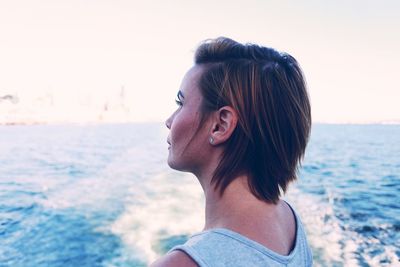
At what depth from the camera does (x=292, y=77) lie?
140cm

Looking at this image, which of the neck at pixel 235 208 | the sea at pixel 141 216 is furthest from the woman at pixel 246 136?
the sea at pixel 141 216

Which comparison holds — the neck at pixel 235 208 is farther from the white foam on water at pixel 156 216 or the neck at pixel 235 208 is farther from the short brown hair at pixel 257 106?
the white foam on water at pixel 156 216

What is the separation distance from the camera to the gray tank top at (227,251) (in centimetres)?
99

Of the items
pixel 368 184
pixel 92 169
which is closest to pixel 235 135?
pixel 368 184

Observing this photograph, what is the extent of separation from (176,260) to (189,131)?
61 centimetres

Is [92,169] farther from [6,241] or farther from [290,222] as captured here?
[290,222]

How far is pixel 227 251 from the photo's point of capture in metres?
1.04

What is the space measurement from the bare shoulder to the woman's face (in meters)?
0.51

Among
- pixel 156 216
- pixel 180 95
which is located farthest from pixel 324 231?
pixel 180 95

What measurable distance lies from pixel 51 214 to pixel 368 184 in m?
12.7

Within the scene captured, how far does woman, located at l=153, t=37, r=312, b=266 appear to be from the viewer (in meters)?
1.27

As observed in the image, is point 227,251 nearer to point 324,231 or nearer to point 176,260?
point 176,260

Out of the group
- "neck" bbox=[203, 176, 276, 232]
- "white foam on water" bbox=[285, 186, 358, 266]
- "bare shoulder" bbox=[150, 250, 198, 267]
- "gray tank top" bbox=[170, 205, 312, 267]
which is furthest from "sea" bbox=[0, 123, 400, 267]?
"bare shoulder" bbox=[150, 250, 198, 267]

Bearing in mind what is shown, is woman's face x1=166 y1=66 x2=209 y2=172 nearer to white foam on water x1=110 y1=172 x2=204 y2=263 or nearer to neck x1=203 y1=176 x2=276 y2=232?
neck x1=203 y1=176 x2=276 y2=232
